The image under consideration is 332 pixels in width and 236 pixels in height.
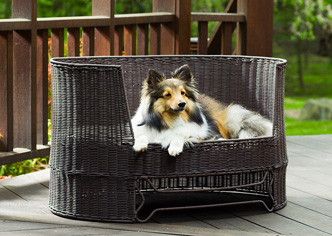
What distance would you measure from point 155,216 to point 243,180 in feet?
2.40

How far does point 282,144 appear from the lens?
3451 millimetres

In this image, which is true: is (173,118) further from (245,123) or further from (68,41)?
(68,41)

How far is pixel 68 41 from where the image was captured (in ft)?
14.8

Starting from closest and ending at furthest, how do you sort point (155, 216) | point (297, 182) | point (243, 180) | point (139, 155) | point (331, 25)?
point (139, 155), point (155, 216), point (243, 180), point (297, 182), point (331, 25)

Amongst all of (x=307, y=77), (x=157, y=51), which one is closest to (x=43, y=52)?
(x=157, y=51)

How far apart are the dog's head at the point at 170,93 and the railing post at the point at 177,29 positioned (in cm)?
175

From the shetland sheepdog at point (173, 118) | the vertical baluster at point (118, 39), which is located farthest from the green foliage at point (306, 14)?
the shetland sheepdog at point (173, 118)

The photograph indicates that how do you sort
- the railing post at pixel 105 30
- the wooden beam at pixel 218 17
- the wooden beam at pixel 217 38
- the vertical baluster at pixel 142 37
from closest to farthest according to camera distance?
the railing post at pixel 105 30 < the vertical baluster at pixel 142 37 < the wooden beam at pixel 218 17 < the wooden beam at pixel 217 38

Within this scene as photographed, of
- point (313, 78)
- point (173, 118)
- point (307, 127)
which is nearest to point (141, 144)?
point (173, 118)

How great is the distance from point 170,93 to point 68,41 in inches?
59.7

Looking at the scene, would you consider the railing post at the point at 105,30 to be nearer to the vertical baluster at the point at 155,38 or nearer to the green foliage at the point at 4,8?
the vertical baluster at the point at 155,38

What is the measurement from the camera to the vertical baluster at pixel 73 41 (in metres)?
4.43

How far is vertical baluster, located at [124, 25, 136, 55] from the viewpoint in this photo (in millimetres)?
4832

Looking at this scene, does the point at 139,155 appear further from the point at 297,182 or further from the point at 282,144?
the point at 297,182
